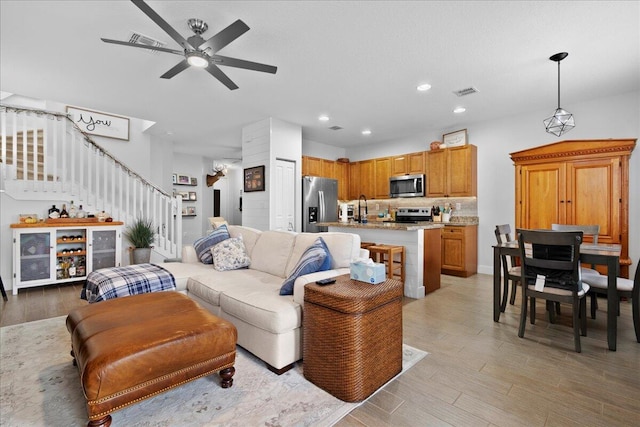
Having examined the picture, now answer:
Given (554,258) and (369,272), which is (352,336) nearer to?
(369,272)

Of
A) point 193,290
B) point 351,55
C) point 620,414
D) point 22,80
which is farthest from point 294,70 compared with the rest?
point 620,414

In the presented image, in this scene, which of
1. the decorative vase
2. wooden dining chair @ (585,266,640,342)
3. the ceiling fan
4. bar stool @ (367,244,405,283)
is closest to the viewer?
the ceiling fan

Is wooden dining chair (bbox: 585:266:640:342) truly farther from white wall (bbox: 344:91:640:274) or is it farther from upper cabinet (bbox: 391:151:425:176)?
upper cabinet (bbox: 391:151:425:176)

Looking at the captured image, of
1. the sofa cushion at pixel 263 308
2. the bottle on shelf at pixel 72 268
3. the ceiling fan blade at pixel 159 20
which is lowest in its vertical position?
the bottle on shelf at pixel 72 268

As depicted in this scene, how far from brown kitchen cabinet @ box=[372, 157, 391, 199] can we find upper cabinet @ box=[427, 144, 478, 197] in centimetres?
97

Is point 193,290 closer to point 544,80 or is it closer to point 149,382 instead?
point 149,382

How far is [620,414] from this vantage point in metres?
1.71

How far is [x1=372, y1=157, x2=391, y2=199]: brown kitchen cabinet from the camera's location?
6.64m

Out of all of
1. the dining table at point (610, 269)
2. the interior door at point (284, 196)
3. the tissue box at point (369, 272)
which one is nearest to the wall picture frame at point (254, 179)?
the interior door at point (284, 196)

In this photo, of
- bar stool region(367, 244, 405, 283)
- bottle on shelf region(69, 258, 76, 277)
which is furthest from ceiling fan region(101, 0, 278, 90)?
bottle on shelf region(69, 258, 76, 277)

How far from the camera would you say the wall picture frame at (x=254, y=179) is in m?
5.43

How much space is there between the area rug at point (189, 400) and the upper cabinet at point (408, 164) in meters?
4.42

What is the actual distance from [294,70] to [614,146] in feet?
13.7

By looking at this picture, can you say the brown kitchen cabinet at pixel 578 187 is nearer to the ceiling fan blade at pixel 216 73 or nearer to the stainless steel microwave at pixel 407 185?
the stainless steel microwave at pixel 407 185
